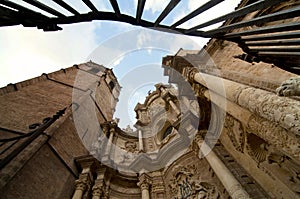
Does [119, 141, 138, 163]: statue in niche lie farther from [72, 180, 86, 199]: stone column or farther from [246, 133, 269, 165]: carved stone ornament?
[246, 133, 269, 165]: carved stone ornament

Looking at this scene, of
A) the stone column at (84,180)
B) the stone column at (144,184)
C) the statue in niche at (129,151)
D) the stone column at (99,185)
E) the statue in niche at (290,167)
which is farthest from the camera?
the statue in niche at (129,151)

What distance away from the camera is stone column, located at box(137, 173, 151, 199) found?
870 centimetres

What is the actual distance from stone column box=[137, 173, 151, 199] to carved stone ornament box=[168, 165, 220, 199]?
36.5 inches

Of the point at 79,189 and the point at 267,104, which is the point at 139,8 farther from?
the point at 79,189

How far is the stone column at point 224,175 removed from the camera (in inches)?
231

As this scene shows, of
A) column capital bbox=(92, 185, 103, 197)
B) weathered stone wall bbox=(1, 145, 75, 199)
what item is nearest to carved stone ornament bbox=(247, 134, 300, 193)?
column capital bbox=(92, 185, 103, 197)

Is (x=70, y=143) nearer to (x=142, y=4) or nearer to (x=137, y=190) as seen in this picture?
(x=137, y=190)

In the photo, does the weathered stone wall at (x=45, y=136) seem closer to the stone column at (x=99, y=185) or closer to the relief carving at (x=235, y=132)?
the stone column at (x=99, y=185)

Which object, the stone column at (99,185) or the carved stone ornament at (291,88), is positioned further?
the stone column at (99,185)

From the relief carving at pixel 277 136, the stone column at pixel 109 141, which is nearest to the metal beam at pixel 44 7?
the relief carving at pixel 277 136

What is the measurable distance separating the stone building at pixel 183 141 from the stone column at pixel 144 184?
0.15 feet

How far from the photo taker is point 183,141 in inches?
421

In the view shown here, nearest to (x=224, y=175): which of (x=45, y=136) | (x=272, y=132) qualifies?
(x=272, y=132)

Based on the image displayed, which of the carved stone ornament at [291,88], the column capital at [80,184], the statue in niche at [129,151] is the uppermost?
the statue in niche at [129,151]
